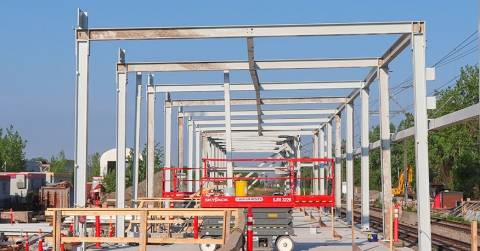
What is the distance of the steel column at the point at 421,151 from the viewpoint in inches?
666

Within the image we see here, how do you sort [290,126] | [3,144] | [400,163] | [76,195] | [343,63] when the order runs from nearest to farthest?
[76,195] < [343,63] < [290,126] < [3,144] < [400,163]

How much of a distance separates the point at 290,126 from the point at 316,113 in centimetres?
558

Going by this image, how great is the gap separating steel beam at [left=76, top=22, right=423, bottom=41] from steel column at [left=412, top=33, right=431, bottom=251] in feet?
4.17

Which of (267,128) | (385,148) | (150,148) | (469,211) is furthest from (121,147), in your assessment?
(469,211)

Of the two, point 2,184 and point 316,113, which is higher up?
point 316,113

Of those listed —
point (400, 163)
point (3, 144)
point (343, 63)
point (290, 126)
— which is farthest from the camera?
point (400, 163)

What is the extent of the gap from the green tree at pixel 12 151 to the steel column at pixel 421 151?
65544 millimetres

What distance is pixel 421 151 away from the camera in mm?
16984

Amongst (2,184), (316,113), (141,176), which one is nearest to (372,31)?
(316,113)

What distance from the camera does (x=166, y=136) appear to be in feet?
100.0

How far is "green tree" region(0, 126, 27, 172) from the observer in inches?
3039

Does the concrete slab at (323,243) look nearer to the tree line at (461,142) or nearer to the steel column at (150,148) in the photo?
the steel column at (150,148)

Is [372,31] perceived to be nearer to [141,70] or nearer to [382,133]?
[382,133]

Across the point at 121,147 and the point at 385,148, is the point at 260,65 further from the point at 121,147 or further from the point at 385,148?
the point at 121,147
